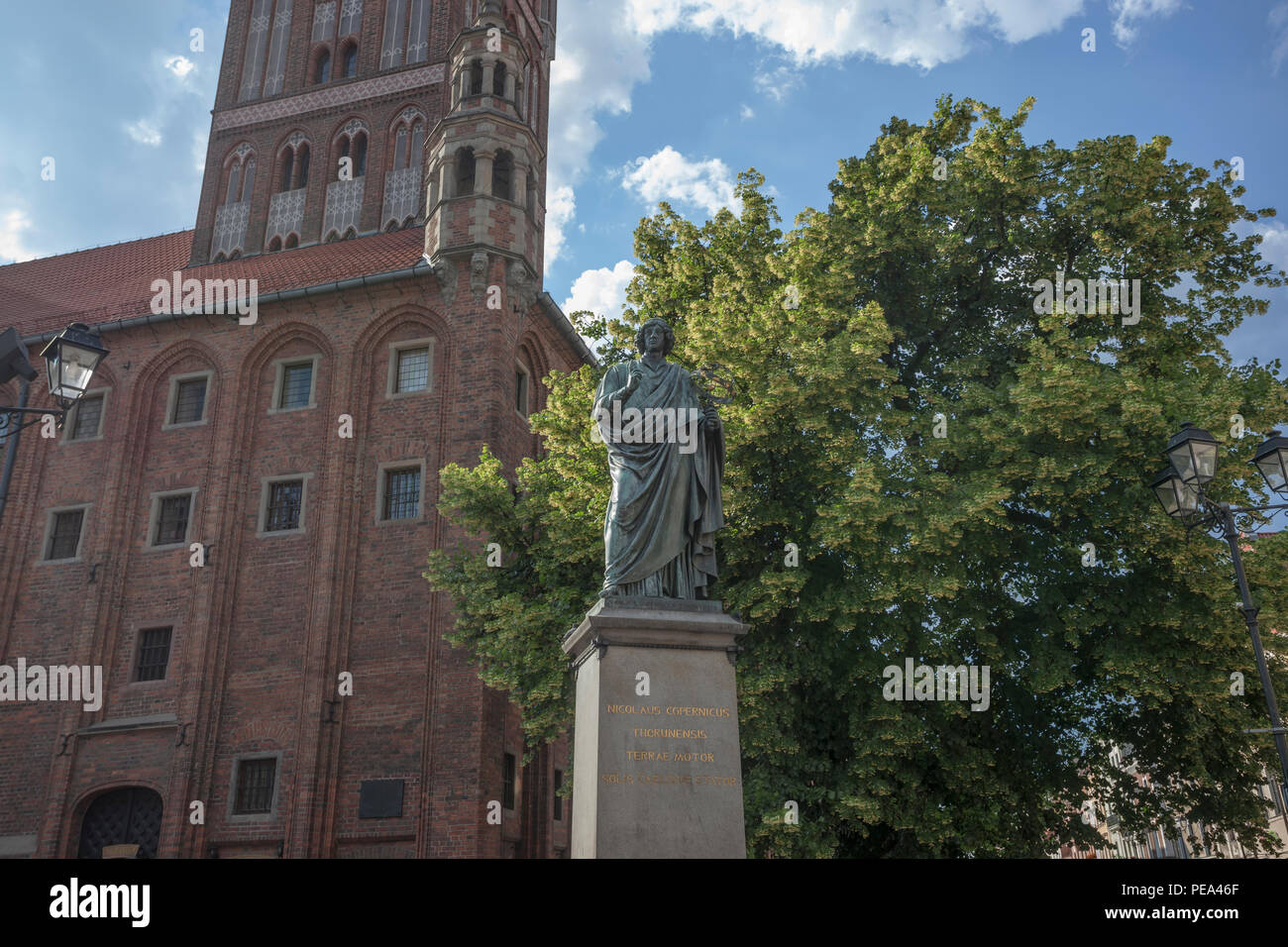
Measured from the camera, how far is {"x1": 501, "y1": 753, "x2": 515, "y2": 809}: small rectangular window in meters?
20.3

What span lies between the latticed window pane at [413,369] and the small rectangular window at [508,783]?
28.0 ft

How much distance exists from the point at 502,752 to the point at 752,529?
9049 mm

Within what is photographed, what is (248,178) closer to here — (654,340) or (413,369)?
(413,369)

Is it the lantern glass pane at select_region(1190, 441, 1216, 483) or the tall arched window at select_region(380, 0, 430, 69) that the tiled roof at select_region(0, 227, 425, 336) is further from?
the lantern glass pane at select_region(1190, 441, 1216, 483)

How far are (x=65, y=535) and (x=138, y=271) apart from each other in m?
9.11

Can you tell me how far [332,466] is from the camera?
23.1m

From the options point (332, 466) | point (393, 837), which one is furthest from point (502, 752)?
point (332, 466)

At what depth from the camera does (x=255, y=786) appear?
68.3 ft

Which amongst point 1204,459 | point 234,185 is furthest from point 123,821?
point 1204,459

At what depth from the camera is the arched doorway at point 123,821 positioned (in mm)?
21078

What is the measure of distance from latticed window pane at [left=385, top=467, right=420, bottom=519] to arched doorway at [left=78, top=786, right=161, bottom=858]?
753cm

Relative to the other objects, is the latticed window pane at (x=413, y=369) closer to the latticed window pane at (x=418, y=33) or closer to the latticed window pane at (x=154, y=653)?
the latticed window pane at (x=154, y=653)

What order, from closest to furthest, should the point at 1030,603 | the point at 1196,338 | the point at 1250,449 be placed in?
the point at 1250,449
the point at 1030,603
the point at 1196,338

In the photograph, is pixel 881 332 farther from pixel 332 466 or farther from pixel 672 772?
pixel 332 466
